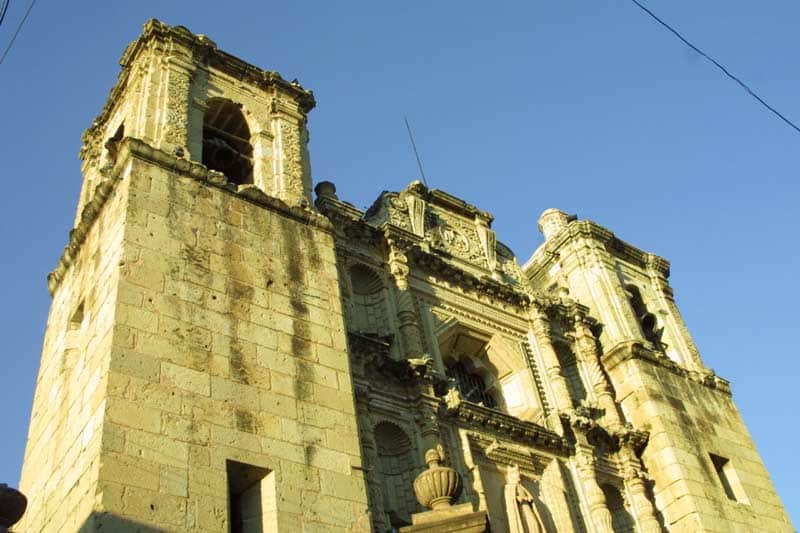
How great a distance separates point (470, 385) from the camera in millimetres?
20328

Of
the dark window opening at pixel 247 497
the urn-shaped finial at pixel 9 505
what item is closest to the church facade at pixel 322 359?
the dark window opening at pixel 247 497

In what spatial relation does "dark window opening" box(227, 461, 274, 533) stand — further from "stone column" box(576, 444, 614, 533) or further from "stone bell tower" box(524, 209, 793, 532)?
"stone bell tower" box(524, 209, 793, 532)

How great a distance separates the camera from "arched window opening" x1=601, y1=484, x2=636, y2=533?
18.9 meters

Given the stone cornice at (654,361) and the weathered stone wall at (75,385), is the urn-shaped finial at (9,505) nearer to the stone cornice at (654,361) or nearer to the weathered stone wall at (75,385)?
the weathered stone wall at (75,385)

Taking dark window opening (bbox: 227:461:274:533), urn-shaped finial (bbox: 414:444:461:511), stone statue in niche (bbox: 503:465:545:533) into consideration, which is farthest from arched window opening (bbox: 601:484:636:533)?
dark window opening (bbox: 227:461:274:533)

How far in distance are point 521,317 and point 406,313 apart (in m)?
3.59

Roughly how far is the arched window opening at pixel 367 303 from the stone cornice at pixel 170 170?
2.86 meters

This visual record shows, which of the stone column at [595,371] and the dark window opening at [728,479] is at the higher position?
the stone column at [595,371]

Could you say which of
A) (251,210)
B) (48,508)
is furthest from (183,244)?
(48,508)

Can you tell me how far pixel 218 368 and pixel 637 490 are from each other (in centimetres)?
988

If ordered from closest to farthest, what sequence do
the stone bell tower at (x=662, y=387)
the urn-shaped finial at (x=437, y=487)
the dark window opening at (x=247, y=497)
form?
the dark window opening at (x=247, y=497), the urn-shaped finial at (x=437, y=487), the stone bell tower at (x=662, y=387)

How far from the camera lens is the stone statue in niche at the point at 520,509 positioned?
16484 millimetres

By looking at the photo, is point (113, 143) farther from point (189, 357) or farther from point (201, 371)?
point (201, 371)

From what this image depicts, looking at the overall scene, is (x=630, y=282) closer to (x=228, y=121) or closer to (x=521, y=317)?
(x=521, y=317)
